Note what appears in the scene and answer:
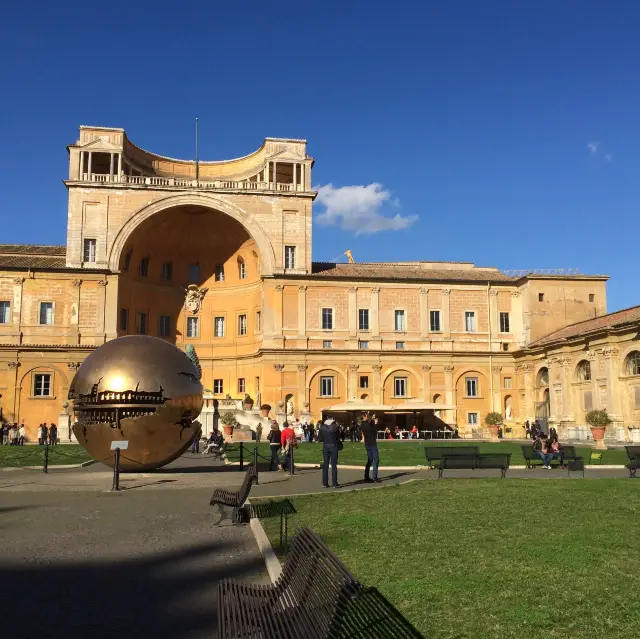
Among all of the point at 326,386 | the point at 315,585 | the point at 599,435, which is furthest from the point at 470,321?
the point at 315,585

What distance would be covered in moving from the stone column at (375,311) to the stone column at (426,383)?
427cm

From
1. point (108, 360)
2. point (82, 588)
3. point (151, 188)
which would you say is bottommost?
point (82, 588)

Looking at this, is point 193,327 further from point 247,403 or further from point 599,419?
point 599,419

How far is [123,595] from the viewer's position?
6.75 metres

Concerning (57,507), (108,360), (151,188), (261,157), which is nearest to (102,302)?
(151,188)

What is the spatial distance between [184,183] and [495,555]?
44.0m

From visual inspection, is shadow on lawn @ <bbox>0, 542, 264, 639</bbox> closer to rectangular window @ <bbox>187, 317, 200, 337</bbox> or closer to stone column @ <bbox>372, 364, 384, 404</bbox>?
stone column @ <bbox>372, 364, 384, 404</bbox>

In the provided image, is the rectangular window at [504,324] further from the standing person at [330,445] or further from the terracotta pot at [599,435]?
the standing person at [330,445]

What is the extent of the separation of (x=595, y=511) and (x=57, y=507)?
9698 mm

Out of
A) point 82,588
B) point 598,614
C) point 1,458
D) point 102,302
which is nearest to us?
point 598,614

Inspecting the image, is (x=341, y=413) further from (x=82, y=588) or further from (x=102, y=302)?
(x=82, y=588)

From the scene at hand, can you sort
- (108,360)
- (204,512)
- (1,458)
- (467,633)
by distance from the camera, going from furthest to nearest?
1. (1,458)
2. (108,360)
3. (204,512)
4. (467,633)

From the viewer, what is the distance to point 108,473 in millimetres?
19688

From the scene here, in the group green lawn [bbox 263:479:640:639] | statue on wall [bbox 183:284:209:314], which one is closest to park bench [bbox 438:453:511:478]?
green lawn [bbox 263:479:640:639]
